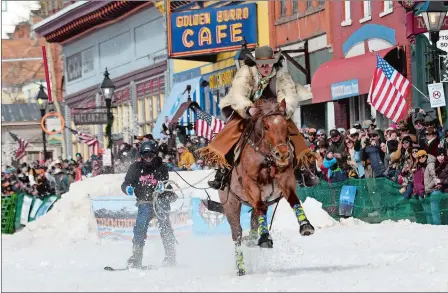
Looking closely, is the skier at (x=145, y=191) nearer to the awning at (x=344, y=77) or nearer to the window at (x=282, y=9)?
the awning at (x=344, y=77)

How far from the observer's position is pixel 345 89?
29594 mm

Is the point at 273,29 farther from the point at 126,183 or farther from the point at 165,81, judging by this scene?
the point at 126,183

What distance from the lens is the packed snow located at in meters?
12.0

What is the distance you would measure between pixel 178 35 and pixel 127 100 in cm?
1157

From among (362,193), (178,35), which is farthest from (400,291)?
(178,35)

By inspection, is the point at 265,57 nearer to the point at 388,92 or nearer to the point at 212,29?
the point at 388,92

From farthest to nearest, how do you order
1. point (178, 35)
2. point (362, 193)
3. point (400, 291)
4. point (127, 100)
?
point (127, 100) < point (178, 35) < point (362, 193) < point (400, 291)

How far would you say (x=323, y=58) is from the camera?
33.6m

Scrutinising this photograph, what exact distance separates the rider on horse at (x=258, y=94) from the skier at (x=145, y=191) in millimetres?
2428

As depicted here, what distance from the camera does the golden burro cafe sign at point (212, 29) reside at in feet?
121

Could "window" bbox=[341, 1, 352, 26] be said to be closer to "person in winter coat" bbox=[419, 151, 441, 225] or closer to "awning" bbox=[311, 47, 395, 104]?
"awning" bbox=[311, 47, 395, 104]

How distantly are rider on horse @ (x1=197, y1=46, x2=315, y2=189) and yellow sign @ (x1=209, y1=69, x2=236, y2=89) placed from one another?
80.6 ft

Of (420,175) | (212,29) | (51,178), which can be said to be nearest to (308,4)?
(212,29)

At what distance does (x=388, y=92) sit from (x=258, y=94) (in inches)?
362
